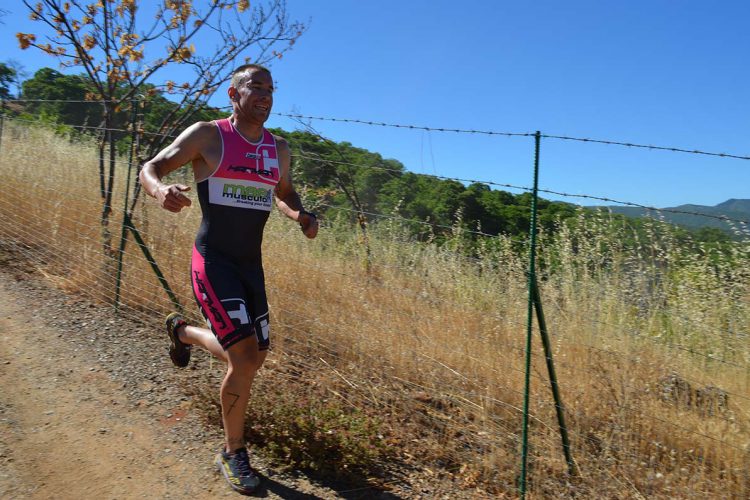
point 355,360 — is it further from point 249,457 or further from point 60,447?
point 60,447

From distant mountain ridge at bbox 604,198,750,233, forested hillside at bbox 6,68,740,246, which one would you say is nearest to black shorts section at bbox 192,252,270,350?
forested hillside at bbox 6,68,740,246

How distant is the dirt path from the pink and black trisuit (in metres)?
0.88

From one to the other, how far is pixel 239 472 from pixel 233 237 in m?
1.30

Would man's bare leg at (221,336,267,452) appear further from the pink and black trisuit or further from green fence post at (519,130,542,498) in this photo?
green fence post at (519,130,542,498)

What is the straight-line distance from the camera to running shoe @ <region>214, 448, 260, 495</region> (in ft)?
10.6

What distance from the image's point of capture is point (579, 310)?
4.20 m

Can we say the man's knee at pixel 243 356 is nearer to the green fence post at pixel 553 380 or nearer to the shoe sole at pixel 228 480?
the shoe sole at pixel 228 480

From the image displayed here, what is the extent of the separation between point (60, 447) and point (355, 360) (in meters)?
2.06

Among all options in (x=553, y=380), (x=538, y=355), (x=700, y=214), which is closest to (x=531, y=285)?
(x=553, y=380)

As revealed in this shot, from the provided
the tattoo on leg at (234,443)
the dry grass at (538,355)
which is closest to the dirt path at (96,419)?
the tattoo on leg at (234,443)

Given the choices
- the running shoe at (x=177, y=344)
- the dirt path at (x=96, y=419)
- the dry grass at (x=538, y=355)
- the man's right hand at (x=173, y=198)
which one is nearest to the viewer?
the man's right hand at (x=173, y=198)

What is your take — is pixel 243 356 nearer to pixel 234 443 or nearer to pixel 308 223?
pixel 234 443

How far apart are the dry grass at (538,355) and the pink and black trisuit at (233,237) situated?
0.86 m

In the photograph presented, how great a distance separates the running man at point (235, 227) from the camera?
10.4 ft
